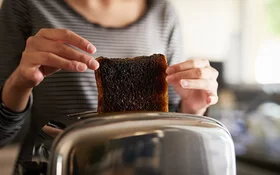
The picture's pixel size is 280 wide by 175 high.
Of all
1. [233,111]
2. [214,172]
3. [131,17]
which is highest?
[131,17]

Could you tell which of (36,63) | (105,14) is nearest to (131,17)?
(105,14)

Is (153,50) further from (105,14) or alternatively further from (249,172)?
(249,172)

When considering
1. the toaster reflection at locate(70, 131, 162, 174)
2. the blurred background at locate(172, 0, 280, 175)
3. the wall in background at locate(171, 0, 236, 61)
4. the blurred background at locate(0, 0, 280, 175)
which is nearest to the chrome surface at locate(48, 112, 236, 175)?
the toaster reflection at locate(70, 131, 162, 174)

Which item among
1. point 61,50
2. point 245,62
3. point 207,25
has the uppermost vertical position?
point 61,50

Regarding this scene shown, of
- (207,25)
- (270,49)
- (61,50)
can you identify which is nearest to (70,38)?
(61,50)

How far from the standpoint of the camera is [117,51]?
1.33 feet

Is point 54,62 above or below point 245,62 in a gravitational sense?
above

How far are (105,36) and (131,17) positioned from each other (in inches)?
1.6

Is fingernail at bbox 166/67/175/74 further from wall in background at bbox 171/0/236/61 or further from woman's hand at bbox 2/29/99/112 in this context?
wall in background at bbox 171/0/236/61

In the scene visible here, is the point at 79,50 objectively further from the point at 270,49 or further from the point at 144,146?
the point at 270,49

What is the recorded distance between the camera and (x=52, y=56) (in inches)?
12.7

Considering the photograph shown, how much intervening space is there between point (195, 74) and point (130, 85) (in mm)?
77

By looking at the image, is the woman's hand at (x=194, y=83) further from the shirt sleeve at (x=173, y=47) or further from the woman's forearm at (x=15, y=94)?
the woman's forearm at (x=15, y=94)

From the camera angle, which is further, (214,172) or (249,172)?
(249,172)
